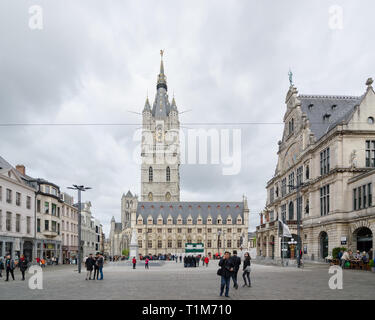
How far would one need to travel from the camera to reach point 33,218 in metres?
48.4

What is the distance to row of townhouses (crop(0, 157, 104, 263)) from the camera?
41.0 metres

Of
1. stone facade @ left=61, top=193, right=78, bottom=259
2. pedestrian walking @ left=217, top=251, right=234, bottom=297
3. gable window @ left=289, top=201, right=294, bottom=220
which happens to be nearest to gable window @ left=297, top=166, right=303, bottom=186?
gable window @ left=289, top=201, right=294, bottom=220

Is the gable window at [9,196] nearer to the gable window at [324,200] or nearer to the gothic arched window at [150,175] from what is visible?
the gable window at [324,200]

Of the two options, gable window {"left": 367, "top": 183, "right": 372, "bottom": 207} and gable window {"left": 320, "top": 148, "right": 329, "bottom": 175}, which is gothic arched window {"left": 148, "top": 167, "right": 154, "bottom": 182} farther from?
gable window {"left": 367, "top": 183, "right": 372, "bottom": 207}

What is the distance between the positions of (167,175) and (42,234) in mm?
91863

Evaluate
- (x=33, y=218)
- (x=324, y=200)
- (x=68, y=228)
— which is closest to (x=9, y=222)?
(x=33, y=218)

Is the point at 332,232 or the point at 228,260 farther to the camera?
the point at 332,232

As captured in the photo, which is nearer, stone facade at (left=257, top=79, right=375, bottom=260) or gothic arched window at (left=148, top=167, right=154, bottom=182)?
stone facade at (left=257, top=79, right=375, bottom=260)

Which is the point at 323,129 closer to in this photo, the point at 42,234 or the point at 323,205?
the point at 323,205

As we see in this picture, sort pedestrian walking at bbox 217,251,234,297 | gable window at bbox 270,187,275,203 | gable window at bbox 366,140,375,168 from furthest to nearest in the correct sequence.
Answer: gable window at bbox 270,187,275,203 → gable window at bbox 366,140,375,168 → pedestrian walking at bbox 217,251,234,297

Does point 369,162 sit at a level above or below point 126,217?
above

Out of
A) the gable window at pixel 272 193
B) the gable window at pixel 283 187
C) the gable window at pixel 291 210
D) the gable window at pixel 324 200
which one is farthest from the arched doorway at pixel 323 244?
the gable window at pixel 272 193
